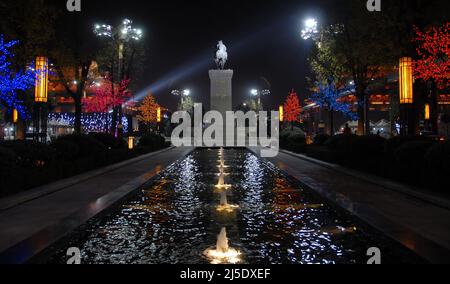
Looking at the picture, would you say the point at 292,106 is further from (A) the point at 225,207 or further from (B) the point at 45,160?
(A) the point at 225,207

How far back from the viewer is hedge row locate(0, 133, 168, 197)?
498 inches

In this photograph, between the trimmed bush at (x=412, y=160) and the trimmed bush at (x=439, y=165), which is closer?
the trimmed bush at (x=439, y=165)

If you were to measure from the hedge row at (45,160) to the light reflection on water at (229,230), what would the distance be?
347 centimetres

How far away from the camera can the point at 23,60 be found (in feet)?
81.1

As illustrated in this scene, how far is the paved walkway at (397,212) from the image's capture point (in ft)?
24.4

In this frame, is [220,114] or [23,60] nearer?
→ [23,60]

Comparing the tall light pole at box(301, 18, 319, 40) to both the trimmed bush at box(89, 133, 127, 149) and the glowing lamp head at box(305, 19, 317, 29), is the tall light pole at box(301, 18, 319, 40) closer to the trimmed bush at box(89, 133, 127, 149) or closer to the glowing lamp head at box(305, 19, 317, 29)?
the glowing lamp head at box(305, 19, 317, 29)

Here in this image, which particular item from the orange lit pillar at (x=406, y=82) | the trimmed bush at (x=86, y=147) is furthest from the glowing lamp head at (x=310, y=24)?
the trimmed bush at (x=86, y=147)

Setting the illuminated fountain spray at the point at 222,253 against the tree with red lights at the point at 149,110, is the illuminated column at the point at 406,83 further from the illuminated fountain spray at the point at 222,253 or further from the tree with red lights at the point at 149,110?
the tree with red lights at the point at 149,110
